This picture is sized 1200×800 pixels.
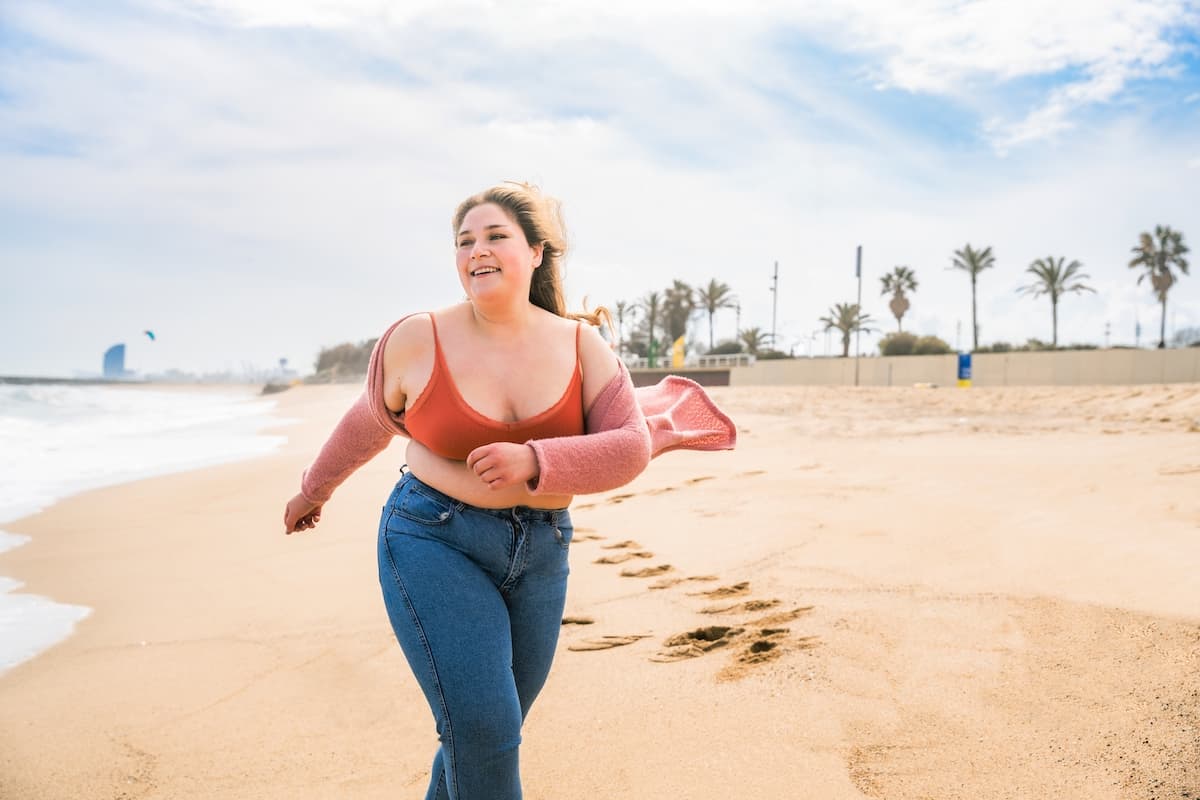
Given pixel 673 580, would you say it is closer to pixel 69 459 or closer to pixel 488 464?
pixel 488 464

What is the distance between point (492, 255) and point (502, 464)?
62 cm

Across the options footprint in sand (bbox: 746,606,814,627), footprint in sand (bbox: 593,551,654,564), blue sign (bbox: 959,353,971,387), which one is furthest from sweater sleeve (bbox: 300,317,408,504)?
blue sign (bbox: 959,353,971,387)

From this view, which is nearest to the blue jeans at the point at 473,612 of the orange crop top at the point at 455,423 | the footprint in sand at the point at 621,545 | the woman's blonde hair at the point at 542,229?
the orange crop top at the point at 455,423

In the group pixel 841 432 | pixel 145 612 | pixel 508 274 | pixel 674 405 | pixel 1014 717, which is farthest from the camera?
pixel 841 432

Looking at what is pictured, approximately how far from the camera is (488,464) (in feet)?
5.88

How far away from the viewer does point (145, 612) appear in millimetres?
4871

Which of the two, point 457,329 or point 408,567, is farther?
point 457,329

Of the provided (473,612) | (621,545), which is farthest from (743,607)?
(473,612)

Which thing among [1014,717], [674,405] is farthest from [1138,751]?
[674,405]

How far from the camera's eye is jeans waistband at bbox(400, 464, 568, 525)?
2010mm

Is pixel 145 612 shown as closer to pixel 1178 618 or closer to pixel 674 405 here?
pixel 674 405

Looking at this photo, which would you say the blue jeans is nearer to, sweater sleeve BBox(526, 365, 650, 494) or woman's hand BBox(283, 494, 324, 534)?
sweater sleeve BBox(526, 365, 650, 494)

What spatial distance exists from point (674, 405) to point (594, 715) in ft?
4.72

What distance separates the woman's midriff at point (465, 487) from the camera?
1995 mm
